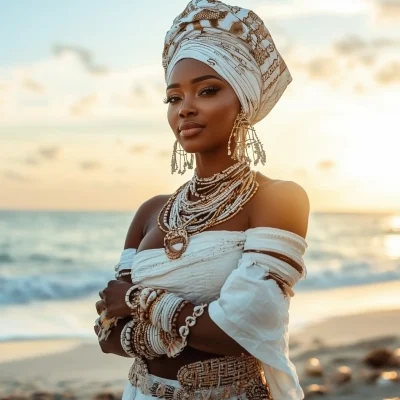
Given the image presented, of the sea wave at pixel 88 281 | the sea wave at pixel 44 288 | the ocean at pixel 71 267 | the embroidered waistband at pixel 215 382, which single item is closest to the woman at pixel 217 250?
the embroidered waistband at pixel 215 382

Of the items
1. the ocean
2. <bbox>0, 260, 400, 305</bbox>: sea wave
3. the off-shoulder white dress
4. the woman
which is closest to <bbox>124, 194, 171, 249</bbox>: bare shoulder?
the woman

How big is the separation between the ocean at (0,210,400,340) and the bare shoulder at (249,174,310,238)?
7845 millimetres

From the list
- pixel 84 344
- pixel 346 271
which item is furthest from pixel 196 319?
pixel 346 271

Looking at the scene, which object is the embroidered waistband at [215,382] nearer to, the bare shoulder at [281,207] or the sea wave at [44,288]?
the bare shoulder at [281,207]

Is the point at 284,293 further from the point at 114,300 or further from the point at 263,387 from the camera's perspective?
the point at 114,300

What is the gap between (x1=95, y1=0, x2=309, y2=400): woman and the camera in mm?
2523

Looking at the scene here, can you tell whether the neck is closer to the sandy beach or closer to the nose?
the nose

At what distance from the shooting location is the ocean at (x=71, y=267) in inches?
471

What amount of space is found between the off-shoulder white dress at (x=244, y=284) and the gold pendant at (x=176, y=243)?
20 millimetres

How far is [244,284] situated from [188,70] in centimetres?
89

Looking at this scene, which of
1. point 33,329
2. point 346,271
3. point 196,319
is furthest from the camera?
point 346,271

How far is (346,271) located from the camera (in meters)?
21.3

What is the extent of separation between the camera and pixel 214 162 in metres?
2.93

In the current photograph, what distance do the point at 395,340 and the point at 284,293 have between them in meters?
8.05
